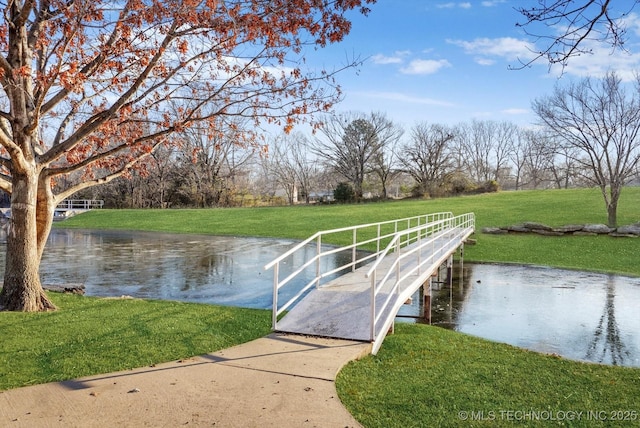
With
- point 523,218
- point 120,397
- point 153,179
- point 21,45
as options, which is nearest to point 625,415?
point 120,397

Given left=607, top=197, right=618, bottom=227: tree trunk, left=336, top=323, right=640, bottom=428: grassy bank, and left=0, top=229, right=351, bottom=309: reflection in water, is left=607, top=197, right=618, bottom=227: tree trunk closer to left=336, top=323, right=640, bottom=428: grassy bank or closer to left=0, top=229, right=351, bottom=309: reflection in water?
left=0, top=229, right=351, bottom=309: reflection in water

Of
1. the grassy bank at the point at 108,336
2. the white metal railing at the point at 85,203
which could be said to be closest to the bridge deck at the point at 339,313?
the grassy bank at the point at 108,336

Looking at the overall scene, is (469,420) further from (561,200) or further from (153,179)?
(153,179)

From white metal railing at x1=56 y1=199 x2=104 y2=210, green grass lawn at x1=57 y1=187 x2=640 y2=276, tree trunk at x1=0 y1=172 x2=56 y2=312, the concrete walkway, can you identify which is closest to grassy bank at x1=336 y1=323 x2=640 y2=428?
the concrete walkway

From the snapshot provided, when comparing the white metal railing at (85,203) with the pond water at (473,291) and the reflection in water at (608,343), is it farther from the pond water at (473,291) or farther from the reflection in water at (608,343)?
the reflection in water at (608,343)

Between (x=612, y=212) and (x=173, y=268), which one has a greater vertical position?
(x=612, y=212)

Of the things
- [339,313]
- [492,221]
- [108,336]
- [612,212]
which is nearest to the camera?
[108,336]

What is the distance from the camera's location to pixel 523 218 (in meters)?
32.2

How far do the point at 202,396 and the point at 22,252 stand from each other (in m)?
5.21

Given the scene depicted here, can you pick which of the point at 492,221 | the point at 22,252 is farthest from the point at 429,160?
the point at 22,252

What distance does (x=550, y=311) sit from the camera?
10.6m

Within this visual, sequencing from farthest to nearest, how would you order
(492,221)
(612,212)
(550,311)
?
(492,221)
(612,212)
(550,311)

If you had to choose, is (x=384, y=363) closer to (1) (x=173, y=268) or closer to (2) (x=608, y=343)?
(2) (x=608, y=343)

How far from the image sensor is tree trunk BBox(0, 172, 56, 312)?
7.41 metres
